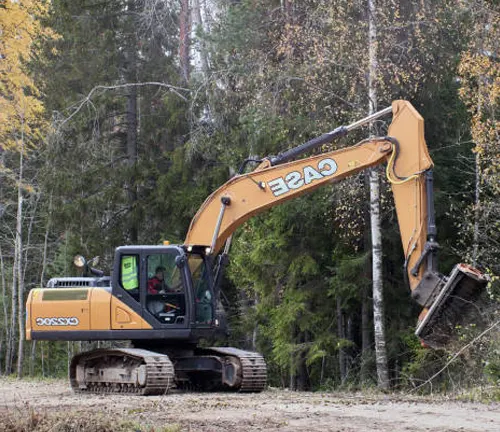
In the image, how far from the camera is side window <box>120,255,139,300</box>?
14.8 m

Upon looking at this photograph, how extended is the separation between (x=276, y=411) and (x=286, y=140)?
933 cm

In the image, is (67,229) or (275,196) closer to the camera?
(275,196)

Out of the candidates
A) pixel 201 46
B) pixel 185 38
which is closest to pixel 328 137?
pixel 201 46

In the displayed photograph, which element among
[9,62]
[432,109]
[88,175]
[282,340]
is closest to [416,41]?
[432,109]

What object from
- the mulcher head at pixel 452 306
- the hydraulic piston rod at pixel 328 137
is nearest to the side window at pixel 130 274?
the hydraulic piston rod at pixel 328 137

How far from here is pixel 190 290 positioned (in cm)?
1445

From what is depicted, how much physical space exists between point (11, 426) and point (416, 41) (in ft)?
40.7

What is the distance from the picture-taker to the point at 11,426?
8.82 metres

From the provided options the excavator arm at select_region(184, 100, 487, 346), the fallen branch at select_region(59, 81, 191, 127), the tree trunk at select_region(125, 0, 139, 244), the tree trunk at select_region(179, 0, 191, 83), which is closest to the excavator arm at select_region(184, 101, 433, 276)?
the excavator arm at select_region(184, 100, 487, 346)

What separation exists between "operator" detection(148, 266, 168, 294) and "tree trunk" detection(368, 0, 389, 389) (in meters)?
4.55

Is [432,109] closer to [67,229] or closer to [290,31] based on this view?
[290,31]

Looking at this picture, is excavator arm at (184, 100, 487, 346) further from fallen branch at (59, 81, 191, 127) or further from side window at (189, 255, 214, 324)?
fallen branch at (59, 81, 191, 127)

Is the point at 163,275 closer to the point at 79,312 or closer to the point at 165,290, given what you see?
the point at 165,290

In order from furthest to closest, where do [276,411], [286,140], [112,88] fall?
[112,88], [286,140], [276,411]
